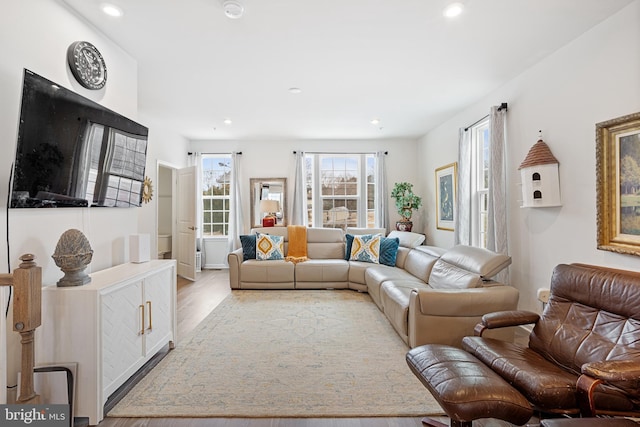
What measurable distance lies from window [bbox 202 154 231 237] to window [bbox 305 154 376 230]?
1.72m

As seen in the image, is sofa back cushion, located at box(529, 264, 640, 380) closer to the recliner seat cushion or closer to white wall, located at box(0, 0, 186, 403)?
the recliner seat cushion

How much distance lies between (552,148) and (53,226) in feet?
13.0

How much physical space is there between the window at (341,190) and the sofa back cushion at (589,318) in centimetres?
459

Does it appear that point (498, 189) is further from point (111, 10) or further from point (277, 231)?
point (111, 10)

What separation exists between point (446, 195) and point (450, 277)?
2.29m

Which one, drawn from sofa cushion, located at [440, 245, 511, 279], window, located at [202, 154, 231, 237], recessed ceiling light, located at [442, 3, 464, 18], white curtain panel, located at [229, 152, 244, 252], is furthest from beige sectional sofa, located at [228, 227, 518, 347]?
recessed ceiling light, located at [442, 3, 464, 18]

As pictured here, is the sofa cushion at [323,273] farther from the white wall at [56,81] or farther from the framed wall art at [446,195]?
the white wall at [56,81]

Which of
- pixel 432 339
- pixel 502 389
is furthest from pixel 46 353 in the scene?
pixel 432 339

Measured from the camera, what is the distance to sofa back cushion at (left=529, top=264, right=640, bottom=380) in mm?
1708

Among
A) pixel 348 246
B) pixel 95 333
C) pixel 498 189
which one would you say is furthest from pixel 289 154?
pixel 95 333

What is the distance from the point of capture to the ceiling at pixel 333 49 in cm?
228

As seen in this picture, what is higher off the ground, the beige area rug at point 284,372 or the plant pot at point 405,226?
the plant pot at point 405,226

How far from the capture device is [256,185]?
6.62m

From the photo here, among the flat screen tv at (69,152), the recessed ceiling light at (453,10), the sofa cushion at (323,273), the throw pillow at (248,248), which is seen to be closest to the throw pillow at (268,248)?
the throw pillow at (248,248)
